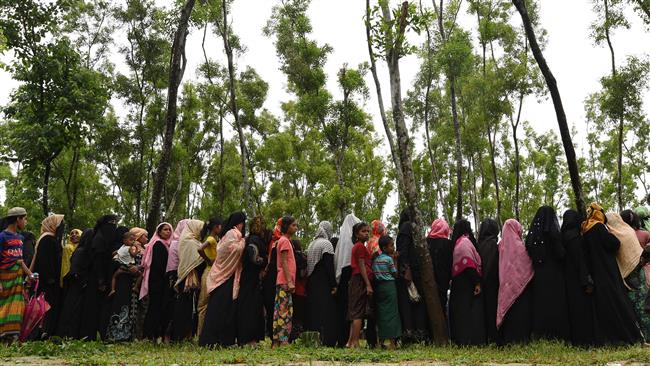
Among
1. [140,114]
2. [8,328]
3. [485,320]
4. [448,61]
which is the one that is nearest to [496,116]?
[448,61]

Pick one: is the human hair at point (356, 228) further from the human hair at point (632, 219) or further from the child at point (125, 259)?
the human hair at point (632, 219)

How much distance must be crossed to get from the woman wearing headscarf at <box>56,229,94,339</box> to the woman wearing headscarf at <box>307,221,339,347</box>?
299 cm

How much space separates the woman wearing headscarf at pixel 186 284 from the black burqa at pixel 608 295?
473 centimetres

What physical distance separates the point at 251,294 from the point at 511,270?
3126mm

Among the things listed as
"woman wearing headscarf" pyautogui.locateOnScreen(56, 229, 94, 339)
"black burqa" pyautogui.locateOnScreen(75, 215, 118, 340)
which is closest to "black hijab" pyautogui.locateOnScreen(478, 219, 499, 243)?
"black burqa" pyautogui.locateOnScreen(75, 215, 118, 340)

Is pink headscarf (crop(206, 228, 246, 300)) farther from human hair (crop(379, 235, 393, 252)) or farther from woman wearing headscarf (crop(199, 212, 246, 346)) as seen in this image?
human hair (crop(379, 235, 393, 252))

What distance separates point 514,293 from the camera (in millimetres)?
6109

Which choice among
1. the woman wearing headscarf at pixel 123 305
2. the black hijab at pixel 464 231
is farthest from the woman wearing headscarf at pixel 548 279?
the woman wearing headscarf at pixel 123 305

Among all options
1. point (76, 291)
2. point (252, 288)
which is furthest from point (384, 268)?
point (76, 291)

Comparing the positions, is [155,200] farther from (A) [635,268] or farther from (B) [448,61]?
(B) [448,61]

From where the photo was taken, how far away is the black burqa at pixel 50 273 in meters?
7.22

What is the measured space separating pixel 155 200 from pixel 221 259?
5.27ft

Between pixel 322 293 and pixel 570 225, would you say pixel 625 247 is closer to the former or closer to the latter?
pixel 570 225

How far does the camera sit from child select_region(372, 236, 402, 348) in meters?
6.38
